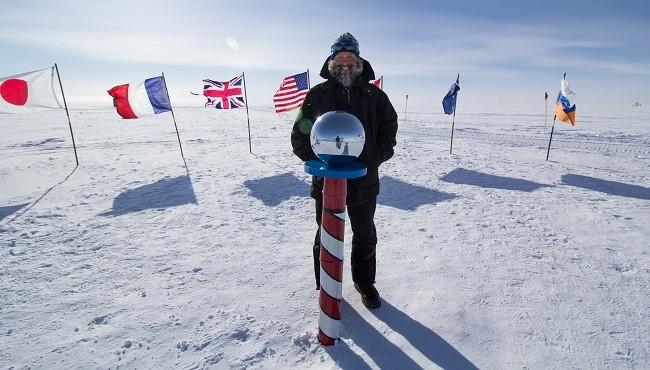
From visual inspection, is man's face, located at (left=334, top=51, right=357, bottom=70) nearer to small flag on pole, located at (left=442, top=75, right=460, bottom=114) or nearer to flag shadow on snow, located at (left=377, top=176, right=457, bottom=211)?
flag shadow on snow, located at (left=377, top=176, right=457, bottom=211)

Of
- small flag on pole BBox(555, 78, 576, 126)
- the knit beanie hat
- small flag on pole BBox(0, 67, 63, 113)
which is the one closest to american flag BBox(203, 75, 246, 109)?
small flag on pole BBox(0, 67, 63, 113)

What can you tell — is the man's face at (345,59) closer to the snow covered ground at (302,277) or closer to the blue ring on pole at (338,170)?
the blue ring on pole at (338,170)

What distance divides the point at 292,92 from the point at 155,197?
656cm

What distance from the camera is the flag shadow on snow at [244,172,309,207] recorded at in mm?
6199

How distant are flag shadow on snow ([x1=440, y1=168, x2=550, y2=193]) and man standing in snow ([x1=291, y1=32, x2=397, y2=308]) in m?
5.08

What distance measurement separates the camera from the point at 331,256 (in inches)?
89.6

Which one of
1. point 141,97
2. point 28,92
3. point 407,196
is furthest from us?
point 141,97

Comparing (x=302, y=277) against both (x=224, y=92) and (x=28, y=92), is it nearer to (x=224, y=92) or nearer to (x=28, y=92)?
(x=28, y=92)

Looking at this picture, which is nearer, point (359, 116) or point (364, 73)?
point (359, 116)

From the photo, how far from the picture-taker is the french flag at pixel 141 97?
973 cm

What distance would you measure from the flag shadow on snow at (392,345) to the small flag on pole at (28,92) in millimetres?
9569

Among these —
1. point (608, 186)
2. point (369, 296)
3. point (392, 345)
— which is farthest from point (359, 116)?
point (608, 186)

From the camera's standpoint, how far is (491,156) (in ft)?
34.4

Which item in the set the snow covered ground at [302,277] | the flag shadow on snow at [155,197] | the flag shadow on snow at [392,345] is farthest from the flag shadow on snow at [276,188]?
the flag shadow on snow at [392,345]
